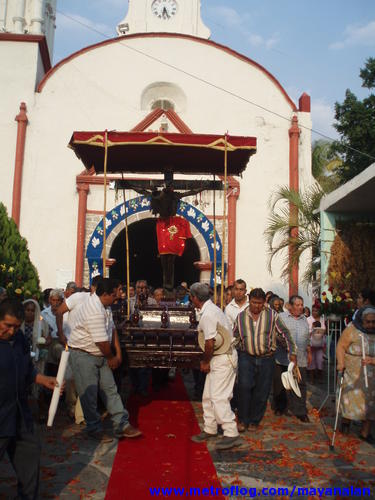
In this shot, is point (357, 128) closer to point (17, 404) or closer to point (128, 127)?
point (128, 127)

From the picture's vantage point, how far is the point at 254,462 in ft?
15.2

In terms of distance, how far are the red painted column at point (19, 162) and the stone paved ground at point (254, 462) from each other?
915 cm

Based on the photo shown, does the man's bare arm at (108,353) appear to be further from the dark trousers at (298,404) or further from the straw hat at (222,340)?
the dark trousers at (298,404)

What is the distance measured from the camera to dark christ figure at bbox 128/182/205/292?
7.63m

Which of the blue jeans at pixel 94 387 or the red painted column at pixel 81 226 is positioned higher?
the red painted column at pixel 81 226

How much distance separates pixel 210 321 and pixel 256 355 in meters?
1.08

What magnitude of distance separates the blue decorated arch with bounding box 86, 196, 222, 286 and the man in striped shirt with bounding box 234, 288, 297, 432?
8.20 metres

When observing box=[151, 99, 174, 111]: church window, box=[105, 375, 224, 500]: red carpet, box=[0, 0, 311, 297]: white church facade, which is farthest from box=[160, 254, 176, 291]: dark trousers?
box=[151, 99, 174, 111]: church window

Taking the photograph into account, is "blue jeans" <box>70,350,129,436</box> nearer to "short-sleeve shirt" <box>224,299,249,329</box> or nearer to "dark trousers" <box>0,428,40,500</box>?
"dark trousers" <box>0,428,40,500</box>

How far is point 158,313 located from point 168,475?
3278mm

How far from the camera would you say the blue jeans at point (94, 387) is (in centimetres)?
497

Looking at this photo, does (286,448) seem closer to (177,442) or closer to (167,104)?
(177,442)

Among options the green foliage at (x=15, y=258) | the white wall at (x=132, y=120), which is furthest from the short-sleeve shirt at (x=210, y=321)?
the white wall at (x=132, y=120)

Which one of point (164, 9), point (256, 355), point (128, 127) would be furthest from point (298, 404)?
point (164, 9)
